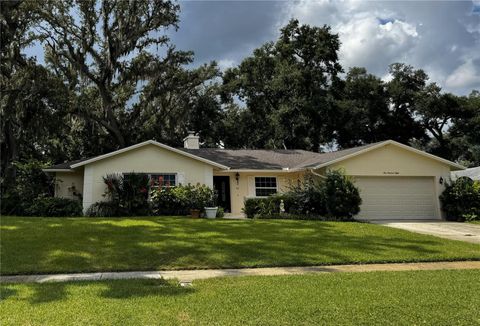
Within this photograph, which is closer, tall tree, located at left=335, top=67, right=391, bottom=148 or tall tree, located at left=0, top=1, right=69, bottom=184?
tall tree, located at left=0, top=1, right=69, bottom=184

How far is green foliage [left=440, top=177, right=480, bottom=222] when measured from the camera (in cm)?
1877

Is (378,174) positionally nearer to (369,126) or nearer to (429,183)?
(429,183)

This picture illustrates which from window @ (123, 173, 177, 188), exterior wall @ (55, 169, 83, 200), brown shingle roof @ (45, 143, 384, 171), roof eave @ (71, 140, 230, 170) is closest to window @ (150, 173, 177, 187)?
window @ (123, 173, 177, 188)

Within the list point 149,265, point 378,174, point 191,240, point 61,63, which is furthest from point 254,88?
point 149,265

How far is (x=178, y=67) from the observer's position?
29.1m

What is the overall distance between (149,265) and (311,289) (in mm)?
3516

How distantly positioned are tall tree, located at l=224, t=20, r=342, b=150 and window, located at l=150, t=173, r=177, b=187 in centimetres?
1505

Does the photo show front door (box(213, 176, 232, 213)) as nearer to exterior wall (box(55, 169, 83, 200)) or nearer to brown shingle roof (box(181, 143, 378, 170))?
brown shingle roof (box(181, 143, 378, 170))

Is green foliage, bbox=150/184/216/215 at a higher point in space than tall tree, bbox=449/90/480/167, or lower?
lower

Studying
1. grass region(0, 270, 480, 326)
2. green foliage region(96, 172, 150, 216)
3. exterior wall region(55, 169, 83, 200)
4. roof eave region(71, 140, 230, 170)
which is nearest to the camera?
grass region(0, 270, 480, 326)

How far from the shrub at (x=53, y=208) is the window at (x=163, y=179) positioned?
3.36 metres

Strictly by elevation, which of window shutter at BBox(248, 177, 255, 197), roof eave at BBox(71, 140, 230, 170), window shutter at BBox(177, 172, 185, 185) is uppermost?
roof eave at BBox(71, 140, 230, 170)

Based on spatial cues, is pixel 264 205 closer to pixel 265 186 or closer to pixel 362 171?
pixel 265 186

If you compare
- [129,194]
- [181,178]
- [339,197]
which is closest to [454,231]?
[339,197]
